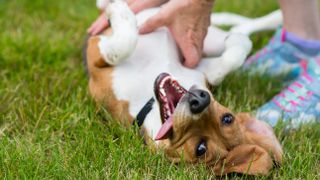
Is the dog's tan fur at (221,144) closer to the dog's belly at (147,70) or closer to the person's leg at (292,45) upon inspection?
the dog's belly at (147,70)

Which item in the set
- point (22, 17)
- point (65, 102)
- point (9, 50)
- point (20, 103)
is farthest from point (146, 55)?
point (22, 17)

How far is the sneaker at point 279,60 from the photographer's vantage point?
13.4ft

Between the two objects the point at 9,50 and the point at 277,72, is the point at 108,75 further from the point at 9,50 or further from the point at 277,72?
the point at 277,72

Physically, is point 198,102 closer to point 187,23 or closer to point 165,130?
point 165,130

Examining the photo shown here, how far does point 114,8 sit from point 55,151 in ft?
3.33

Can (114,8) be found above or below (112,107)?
above

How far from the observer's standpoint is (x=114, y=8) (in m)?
3.63

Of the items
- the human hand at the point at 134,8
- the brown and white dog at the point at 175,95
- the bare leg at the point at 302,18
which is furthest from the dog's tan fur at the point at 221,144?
the bare leg at the point at 302,18

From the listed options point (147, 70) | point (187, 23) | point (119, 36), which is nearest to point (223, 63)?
point (187, 23)

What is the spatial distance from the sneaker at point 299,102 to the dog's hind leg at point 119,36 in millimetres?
794

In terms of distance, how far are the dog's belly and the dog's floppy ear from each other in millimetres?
642

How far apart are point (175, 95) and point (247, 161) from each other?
1.59 ft

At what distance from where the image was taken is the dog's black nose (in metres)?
2.79

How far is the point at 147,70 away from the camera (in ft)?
11.6
